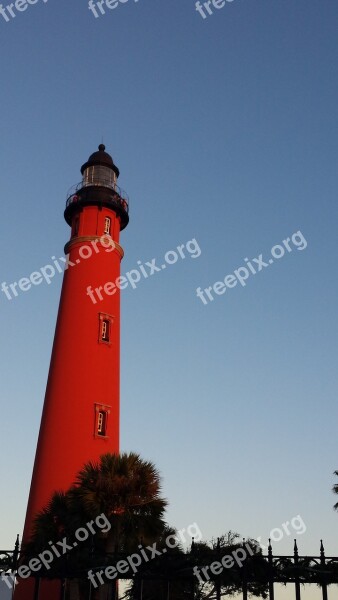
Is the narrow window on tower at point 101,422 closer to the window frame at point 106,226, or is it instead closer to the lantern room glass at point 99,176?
the window frame at point 106,226

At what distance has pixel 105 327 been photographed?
29750mm

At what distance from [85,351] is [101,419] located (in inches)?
125

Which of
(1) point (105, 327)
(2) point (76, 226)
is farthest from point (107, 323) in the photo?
(2) point (76, 226)

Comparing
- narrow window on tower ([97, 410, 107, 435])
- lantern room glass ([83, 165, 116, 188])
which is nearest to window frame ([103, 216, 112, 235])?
lantern room glass ([83, 165, 116, 188])

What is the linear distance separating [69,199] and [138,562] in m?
22.7

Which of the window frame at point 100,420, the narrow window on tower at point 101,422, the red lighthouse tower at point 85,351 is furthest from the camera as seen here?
the narrow window on tower at point 101,422

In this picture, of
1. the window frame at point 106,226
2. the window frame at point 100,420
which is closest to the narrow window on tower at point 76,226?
the window frame at point 106,226

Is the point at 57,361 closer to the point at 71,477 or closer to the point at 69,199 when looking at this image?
the point at 71,477

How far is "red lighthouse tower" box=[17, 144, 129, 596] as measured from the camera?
2622cm

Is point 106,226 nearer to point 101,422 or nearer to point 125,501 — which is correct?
point 101,422

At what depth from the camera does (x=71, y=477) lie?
25.7m

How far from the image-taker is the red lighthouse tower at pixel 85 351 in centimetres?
2622

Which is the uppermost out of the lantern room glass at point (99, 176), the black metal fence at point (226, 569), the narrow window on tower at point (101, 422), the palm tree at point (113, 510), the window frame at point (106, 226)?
the lantern room glass at point (99, 176)

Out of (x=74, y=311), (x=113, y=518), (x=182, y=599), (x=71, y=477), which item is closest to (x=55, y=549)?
(x=113, y=518)
